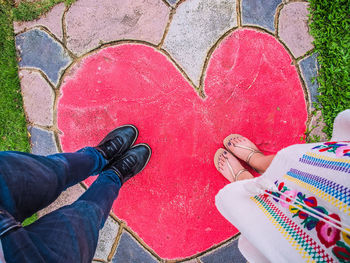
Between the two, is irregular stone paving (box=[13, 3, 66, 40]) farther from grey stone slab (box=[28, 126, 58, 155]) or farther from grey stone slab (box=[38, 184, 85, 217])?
grey stone slab (box=[38, 184, 85, 217])

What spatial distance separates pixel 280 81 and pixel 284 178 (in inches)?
44.9

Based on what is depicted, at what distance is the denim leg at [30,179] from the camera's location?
41.1 inches

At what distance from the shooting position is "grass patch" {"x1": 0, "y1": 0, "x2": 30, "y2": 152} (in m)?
2.02

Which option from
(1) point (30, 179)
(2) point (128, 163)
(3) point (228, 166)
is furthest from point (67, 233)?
(3) point (228, 166)

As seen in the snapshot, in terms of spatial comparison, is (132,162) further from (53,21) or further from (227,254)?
(53,21)

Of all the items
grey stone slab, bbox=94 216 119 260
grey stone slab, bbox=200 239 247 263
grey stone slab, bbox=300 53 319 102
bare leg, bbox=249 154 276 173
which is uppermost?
grey stone slab, bbox=300 53 319 102

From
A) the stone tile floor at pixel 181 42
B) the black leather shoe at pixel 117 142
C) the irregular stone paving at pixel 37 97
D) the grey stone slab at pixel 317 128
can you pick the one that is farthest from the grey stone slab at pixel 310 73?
the irregular stone paving at pixel 37 97

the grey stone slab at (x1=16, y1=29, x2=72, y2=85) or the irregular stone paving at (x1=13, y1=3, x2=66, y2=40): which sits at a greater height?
the irregular stone paving at (x1=13, y1=3, x2=66, y2=40)

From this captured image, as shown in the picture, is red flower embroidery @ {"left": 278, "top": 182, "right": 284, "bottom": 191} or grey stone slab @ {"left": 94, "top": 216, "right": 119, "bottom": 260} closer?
red flower embroidery @ {"left": 278, "top": 182, "right": 284, "bottom": 191}

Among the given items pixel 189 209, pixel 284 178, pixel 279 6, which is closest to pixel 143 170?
pixel 189 209

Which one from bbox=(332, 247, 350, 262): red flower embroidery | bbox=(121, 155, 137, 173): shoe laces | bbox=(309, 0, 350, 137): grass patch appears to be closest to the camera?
bbox=(332, 247, 350, 262): red flower embroidery

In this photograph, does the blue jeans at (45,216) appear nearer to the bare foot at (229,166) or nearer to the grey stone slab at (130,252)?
the grey stone slab at (130,252)

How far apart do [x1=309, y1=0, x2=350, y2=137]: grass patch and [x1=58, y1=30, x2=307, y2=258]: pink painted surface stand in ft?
0.72

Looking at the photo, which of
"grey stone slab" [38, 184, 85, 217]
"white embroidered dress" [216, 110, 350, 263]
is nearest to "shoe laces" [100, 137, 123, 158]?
"grey stone slab" [38, 184, 85, 217]
